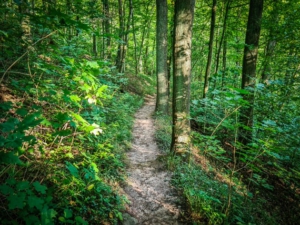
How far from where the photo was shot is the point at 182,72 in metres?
4.46

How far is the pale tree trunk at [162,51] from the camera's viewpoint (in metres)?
8.39

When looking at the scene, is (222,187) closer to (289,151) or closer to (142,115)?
(289,151)

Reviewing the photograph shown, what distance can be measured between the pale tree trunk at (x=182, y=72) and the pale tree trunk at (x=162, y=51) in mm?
4649

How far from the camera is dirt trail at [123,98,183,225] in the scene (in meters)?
3.20

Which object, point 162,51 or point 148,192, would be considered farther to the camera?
point 162,51

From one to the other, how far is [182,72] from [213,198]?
289 cm

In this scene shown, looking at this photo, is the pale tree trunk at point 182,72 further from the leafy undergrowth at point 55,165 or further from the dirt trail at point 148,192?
the leafy undergrowth at point 55,165

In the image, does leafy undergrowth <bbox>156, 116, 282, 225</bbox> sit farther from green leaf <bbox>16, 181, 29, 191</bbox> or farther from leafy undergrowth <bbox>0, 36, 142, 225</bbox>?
green leaf <bbox>16, 181, 29, 191</bbox>

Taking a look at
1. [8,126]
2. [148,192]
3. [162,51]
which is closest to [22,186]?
[8,126]

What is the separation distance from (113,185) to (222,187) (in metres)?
2.42

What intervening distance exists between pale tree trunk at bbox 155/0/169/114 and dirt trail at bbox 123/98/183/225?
400 centimetres

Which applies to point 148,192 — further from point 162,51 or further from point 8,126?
point 162,51

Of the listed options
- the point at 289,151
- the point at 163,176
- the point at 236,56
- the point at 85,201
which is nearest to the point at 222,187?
the point at 163,176

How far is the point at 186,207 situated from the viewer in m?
3.42
